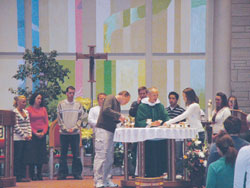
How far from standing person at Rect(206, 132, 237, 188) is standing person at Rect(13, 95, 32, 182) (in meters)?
5.11

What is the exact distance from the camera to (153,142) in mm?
7980

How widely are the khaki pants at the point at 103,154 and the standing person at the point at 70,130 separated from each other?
1.15 m

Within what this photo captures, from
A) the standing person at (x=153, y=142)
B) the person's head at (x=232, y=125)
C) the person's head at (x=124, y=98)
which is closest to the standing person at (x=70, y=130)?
the person's head at (x=124, y=98)

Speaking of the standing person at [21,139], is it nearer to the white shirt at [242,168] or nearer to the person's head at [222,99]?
the person's head at [222,99]

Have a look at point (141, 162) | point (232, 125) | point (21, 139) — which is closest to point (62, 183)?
point (21, 139)

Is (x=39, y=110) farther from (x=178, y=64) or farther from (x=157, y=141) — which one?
(x=178, y=64)

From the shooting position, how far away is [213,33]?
475 inches

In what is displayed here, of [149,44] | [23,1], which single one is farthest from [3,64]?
[149,44]

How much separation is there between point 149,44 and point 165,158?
4.50 m

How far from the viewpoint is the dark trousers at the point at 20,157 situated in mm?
9047

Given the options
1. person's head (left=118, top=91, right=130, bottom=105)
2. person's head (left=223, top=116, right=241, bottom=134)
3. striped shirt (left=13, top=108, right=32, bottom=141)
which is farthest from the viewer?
striped shirt (left=13, top=108, right=32, bottom=141)

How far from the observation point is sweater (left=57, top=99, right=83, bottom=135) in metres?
9.31

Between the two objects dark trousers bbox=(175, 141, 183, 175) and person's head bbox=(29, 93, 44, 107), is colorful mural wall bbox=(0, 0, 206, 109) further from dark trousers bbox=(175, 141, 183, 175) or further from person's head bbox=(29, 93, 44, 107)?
dark trousers bbox=(175, 141, 183, 175)

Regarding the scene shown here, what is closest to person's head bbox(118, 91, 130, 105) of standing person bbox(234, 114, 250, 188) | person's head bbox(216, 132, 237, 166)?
person's head bbox(216, 132, 237, 166)
